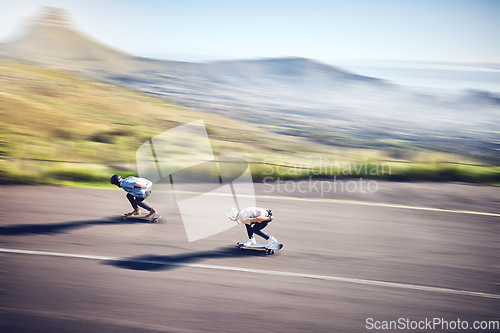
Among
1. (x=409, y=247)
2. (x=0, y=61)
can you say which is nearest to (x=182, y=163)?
(x=409, y=247)

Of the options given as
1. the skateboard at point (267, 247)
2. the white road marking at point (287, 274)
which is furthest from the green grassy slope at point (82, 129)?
the skateboard at point (267, 247)

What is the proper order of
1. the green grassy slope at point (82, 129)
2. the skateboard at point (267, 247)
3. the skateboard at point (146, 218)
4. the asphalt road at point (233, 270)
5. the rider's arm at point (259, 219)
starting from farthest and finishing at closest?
the green grassy slope at point (82, 129) → the skateboard at point (146, 218) → the skateboard at point (267, 247) → the rider's arm at point (259, 219) → the asphalt road at point (233, 270)

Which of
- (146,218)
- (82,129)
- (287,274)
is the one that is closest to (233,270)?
(287,274)

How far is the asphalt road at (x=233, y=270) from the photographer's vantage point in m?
4.30

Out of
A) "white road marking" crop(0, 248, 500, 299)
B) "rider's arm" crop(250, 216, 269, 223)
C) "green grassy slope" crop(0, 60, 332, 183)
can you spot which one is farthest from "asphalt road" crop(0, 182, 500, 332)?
"green grassy slope" crop(0, 60, 332, 183)

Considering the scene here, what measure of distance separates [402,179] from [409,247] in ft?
16.1

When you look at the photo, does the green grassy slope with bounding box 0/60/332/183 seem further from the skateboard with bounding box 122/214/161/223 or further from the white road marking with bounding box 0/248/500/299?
the white road marking with bounding box 0/248/500/299

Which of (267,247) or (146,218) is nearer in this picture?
(267,247)

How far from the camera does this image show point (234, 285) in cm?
497

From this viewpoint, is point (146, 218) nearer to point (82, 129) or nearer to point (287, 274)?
point (287, 274)

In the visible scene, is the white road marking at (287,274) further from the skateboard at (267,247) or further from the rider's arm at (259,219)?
the rider's arm at (259,219)

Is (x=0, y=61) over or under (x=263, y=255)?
over

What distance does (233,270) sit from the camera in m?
5.34

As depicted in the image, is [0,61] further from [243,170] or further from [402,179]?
[402,179]
